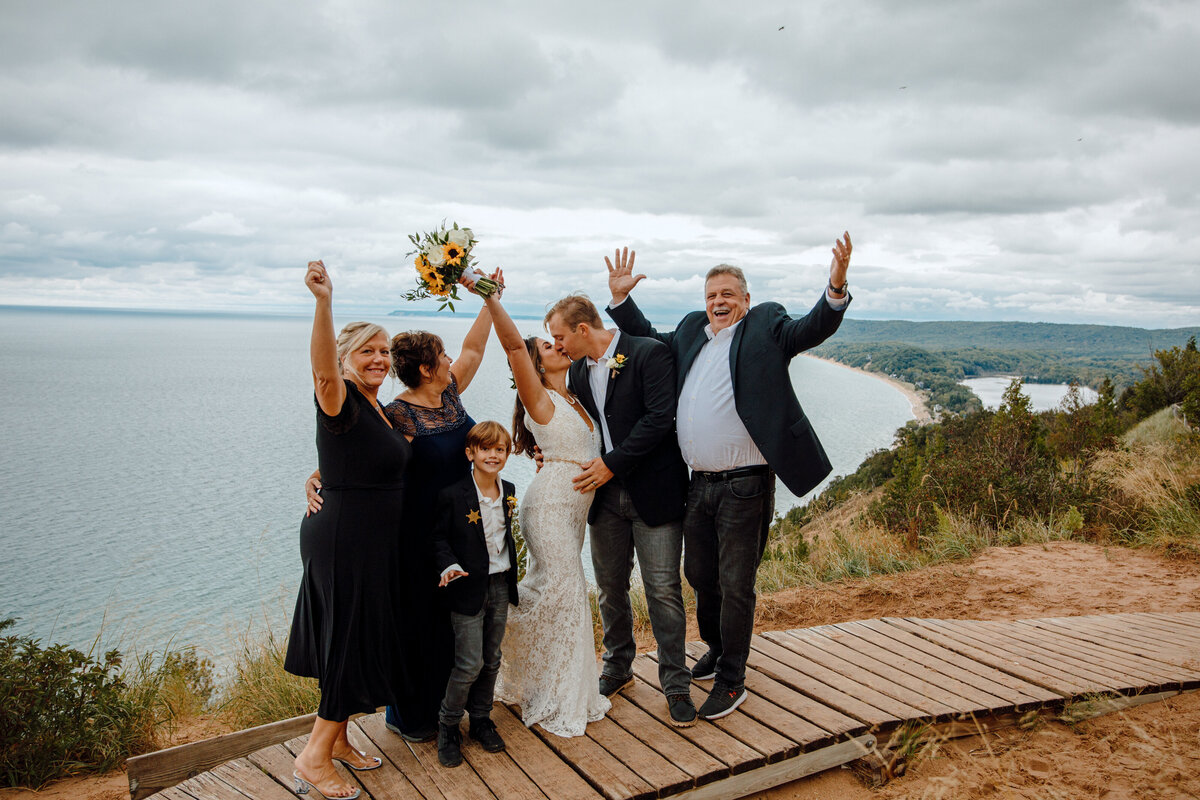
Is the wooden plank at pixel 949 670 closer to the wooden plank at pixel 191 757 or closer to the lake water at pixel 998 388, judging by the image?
the wooden plank at pixel 191 757

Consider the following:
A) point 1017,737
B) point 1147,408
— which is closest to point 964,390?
point 1147,408

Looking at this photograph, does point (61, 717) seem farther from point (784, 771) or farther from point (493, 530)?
point (784, 771)

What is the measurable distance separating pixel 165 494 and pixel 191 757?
39.2 m

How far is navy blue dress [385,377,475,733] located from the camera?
372 centimetres

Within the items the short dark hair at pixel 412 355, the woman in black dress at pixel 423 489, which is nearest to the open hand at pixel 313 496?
the woman in black dress at pixel 423 489

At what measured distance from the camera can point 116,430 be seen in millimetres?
57562

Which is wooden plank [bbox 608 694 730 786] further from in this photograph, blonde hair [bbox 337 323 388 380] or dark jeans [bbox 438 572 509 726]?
blonde hair [bbox 337 323 388 380]

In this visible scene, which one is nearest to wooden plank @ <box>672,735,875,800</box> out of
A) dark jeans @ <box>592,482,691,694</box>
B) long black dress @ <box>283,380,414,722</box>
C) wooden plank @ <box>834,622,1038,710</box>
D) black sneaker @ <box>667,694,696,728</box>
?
black sneaker @ <box>667,694,696,728</box>

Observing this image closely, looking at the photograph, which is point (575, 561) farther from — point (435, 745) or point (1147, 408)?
point (1147, 408)

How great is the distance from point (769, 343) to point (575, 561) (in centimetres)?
160

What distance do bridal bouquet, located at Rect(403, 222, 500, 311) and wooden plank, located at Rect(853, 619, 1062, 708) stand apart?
403 cm

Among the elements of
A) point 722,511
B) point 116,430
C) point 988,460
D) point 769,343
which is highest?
point 769,343

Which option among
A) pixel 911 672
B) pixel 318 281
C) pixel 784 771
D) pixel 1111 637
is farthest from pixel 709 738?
pixel 1111 637

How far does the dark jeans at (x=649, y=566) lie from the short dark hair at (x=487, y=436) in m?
0.68
